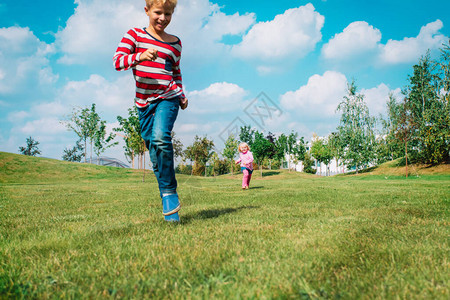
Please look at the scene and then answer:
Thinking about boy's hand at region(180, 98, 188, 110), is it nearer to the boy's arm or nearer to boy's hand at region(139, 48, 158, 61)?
the boy's arm

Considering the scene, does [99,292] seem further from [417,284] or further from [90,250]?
[417,284]

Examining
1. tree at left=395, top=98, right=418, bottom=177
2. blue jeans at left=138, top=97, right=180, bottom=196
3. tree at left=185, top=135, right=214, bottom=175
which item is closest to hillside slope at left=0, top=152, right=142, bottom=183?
tree at left=185, top=135, right=214, bottom=175

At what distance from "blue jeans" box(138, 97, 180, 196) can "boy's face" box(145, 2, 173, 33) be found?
0.91m

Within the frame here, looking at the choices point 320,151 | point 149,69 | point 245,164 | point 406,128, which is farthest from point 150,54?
point 320,151

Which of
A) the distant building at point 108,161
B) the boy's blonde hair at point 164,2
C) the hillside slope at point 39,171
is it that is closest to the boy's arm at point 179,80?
the boy's blonde hair at point 164,2

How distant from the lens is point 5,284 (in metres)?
1.69

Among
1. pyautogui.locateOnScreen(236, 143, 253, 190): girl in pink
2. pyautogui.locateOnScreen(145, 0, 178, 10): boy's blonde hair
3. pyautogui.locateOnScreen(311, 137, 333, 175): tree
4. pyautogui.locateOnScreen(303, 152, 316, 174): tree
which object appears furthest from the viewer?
pyautogui.locateOnScreen(303, 152, 316, 174): tree

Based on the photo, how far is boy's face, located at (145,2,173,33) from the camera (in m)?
3.43

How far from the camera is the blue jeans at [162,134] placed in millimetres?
3473

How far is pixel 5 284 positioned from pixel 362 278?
213 cm

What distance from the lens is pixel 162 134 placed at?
136 inches

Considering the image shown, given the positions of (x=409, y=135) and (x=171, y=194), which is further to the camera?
(x=409, y=135)

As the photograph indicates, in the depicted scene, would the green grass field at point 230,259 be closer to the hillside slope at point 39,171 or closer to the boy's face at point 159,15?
the boy's face at point 159,15

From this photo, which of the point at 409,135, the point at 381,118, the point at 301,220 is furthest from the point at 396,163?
the point at 301,220
